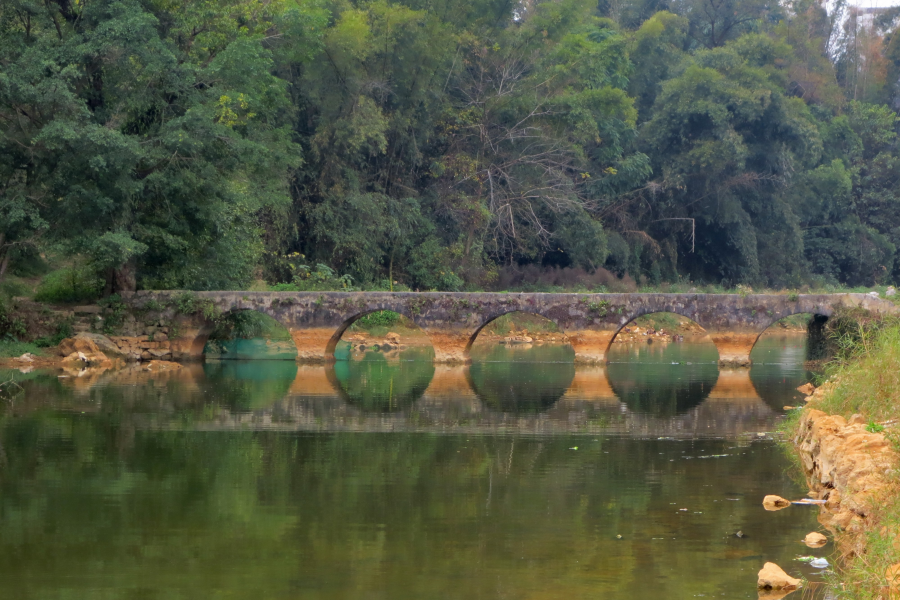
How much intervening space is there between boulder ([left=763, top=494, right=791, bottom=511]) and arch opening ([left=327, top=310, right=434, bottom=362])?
1677 cm

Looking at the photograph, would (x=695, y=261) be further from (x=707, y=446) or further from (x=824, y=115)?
(x=707, y=446)

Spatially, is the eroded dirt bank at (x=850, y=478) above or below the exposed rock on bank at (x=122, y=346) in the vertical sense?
above

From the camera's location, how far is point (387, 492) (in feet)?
35.8

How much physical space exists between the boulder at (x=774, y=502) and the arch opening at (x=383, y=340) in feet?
55.0

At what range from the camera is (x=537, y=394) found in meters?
19.1

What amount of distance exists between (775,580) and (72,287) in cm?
2047

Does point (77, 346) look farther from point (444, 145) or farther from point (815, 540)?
point (815, 540)

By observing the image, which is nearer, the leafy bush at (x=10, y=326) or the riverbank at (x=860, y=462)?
the riverbank at (x=860, y=462)

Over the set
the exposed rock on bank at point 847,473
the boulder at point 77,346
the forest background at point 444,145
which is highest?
the forest background at point 444,145

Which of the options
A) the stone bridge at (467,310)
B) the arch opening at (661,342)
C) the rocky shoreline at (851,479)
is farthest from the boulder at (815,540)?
the arch opening at (661,342)

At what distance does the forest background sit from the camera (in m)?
22.1

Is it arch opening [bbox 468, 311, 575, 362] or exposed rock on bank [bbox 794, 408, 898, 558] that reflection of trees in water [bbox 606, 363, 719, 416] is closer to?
arch opening [bbox 468, 311, 575, 362]

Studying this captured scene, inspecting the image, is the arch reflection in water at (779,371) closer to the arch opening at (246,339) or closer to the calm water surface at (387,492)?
the calm water surface at (387,492)

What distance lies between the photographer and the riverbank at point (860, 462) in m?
7.23
